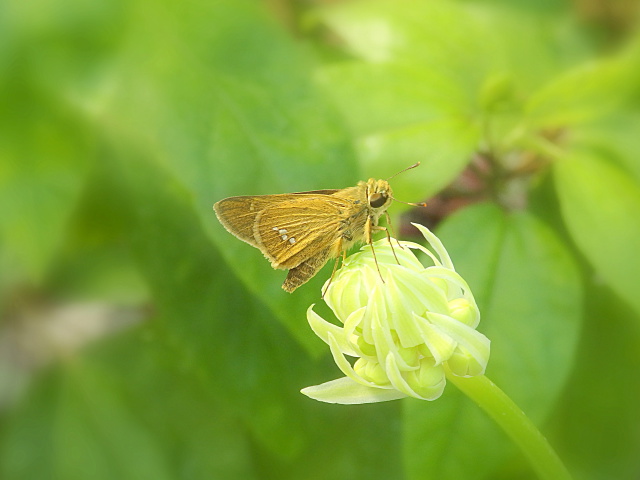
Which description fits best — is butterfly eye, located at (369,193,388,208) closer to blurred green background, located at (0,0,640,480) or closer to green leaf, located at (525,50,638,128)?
blurred green background, located at (0,0,640,480)

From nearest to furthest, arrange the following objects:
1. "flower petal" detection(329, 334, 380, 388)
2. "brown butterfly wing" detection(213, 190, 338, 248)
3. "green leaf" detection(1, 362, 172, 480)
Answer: "flower petal" detection(329, 334, 380, 388), "brown butterfly wing" detection(213, 190, 338, 248), "green leaf" detection(1, 362, 172, 480)

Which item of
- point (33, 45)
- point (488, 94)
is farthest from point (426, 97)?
point (33, 45)

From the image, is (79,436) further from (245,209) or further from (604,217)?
(604,217)

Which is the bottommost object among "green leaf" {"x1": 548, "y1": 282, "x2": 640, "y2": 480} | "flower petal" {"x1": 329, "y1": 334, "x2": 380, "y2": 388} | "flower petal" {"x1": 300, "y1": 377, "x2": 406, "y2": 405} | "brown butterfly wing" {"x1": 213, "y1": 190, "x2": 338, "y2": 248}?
"green leaf" {"x1": 548, "y1": 282, "x2": 640, "y2": 480}

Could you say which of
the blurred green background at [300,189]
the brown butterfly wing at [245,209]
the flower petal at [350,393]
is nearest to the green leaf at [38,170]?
the blurred green background at [300,189]

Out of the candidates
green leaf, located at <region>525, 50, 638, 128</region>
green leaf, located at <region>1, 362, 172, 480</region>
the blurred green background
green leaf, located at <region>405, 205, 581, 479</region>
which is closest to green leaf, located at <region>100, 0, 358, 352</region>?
the blurred green background

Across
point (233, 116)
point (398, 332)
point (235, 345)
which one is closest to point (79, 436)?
point (235, 345)
